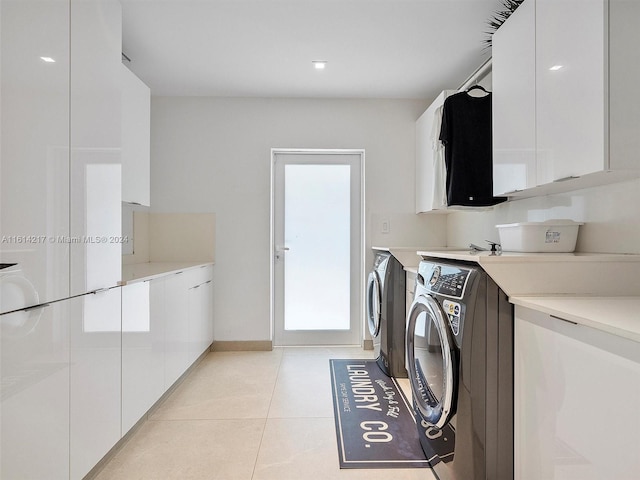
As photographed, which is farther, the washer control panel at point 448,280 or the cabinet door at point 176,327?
the cabinet door at point 176,327

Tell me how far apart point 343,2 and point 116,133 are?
139cm

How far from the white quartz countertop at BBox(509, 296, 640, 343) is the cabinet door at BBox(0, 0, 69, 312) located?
162cm

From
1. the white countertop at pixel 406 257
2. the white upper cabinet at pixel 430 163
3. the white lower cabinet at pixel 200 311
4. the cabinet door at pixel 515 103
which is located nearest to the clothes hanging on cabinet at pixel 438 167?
the white upper cabinet at pixel 430 163

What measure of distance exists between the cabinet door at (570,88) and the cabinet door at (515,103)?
2.2 inches

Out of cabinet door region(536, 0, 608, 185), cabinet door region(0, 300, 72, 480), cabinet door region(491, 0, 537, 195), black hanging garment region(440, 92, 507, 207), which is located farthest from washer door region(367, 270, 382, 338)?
cabinet door region(0, 300, 72, 480)

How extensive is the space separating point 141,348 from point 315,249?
2007mm

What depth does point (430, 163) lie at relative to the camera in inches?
123

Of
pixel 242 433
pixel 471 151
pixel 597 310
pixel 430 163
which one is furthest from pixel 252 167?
pixel 597 310

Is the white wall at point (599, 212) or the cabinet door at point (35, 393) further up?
the white wall at point (599, 212)

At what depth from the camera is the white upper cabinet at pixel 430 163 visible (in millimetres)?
2862

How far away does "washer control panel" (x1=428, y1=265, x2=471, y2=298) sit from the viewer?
1490mm

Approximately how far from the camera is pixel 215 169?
11.9 feet

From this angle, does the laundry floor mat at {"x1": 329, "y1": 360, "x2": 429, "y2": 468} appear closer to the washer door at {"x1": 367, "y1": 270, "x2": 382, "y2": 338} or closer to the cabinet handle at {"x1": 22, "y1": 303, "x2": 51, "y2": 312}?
the washer door at {"x1": 367, "y1": 270, "x2": 382, "y2": 338}

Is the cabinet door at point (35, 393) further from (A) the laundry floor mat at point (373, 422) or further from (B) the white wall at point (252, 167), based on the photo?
(B) the white wall at point (252, 167)
